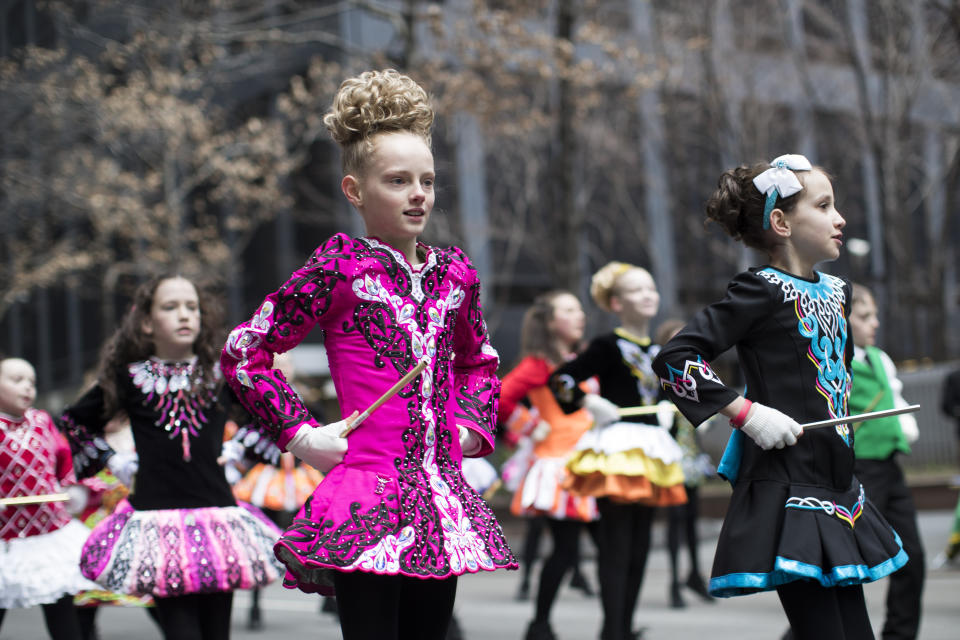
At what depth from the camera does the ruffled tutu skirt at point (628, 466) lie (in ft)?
21.9

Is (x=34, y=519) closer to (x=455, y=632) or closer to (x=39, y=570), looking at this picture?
(x=39, y=570)

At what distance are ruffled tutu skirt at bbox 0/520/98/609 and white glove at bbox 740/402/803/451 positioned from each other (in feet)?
12.2

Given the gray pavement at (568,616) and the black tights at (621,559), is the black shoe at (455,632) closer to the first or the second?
the gray pavement at (568,616)

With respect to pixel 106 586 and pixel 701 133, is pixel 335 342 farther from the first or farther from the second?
pixel 701 133

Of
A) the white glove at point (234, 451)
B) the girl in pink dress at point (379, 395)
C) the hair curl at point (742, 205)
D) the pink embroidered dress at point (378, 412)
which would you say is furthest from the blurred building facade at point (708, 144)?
the pink embroidered dress at point (378, 412)

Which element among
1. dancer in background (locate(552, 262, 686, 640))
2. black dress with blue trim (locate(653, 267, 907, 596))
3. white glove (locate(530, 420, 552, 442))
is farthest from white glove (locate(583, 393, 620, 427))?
black dress with blue trim (locate(653, 267, 907, 596))

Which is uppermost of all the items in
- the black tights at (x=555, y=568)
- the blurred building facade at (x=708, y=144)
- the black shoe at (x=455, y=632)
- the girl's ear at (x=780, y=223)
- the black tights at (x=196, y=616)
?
the blurred building facade at (x=708, y=144)

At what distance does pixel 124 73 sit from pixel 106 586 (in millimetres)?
14995

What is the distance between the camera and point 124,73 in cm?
1894

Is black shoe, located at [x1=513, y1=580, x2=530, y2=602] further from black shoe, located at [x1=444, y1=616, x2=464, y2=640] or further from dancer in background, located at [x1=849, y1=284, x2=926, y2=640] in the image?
dancer in background, located at [x1=849, y1=284, x2=926, y2=640]

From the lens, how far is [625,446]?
6.84 m

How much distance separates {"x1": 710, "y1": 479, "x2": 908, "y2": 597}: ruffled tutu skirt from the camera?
370 centimetres

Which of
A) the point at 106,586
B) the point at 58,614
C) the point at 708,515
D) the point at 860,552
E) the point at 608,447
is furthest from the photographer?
the point at 708,515

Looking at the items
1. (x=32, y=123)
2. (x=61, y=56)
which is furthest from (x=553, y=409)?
(x=32, y=123)
